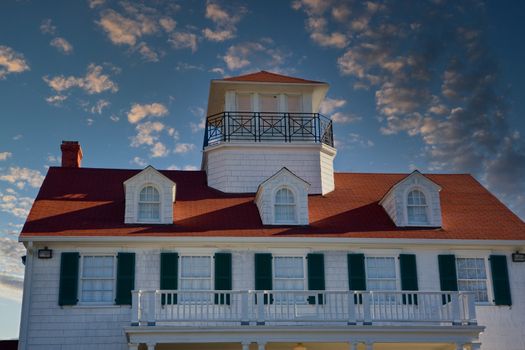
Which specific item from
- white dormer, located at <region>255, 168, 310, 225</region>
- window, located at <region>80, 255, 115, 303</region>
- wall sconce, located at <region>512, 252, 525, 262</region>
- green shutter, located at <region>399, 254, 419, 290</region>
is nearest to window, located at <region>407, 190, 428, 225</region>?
green shutter, located at <region>399, 254, 419, 290</region>

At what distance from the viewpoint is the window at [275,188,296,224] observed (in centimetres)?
2517

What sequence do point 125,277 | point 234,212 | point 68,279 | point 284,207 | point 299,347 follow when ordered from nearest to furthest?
point 299,347
point 68,279
point 125,277
point 284,207
point 234,212

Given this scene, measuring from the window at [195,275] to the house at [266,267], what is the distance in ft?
0.14

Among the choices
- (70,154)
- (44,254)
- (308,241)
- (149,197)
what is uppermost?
(70,154)

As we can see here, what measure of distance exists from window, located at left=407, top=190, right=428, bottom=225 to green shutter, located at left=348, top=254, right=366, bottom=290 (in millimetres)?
2552

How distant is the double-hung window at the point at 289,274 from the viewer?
23719mm

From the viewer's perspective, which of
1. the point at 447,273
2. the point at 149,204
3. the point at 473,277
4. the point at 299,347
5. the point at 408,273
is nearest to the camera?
the point at 299,347

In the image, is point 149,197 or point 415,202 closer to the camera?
point 149,197

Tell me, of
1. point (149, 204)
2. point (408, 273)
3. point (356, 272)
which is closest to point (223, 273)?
point (149, 204)

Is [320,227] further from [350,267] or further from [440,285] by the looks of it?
[440,285]

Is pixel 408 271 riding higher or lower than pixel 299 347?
higher

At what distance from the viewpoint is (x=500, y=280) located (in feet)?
79.8

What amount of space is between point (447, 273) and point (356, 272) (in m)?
2.93

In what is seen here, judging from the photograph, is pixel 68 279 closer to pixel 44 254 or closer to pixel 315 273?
pixel 44 254
